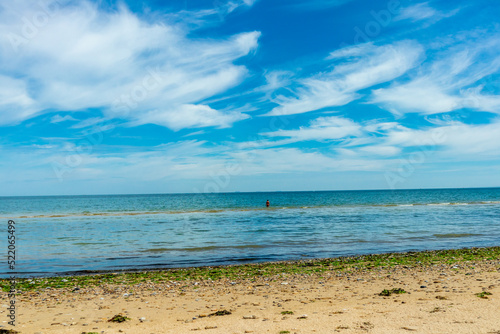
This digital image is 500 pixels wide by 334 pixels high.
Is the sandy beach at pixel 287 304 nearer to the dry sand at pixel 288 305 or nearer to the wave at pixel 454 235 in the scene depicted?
the dry sand at pixel 288 305

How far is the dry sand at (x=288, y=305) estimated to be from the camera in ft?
25.2

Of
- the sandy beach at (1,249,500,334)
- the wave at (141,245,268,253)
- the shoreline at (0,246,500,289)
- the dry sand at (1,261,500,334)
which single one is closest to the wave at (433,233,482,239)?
the shoreline at (0,246,500,289)

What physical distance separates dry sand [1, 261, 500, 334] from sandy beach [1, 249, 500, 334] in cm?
2

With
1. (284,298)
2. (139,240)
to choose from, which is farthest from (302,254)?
(139,240)

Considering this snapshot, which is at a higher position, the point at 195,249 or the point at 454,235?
the point at 454,235

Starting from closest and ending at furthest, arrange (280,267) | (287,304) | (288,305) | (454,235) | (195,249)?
(288,305) < (287,304) < (280,267) < (195,249) < (454,235)

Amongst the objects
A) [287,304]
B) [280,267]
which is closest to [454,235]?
[280,267]

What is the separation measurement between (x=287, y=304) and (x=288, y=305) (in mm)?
112

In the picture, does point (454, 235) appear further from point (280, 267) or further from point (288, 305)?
point (288, 305)

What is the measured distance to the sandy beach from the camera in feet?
25.3

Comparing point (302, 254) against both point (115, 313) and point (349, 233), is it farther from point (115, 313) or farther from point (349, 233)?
point (115, 313)

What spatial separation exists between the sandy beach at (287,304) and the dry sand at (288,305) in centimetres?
2

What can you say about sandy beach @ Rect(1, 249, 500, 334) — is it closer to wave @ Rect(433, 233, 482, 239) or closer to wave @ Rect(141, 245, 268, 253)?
wave @ Rect(141, 245, 268, 253)

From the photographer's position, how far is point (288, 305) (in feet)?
32.3
